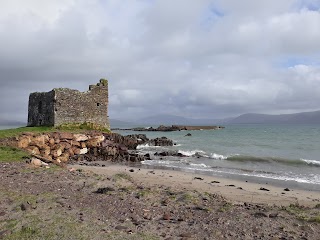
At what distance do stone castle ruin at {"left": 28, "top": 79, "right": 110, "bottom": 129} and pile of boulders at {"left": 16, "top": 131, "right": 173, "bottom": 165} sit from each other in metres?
2.38

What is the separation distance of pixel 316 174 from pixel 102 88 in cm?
1996

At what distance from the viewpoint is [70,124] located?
30.2m

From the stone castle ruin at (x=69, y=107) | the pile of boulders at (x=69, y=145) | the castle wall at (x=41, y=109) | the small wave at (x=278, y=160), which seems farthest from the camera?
the small wave at (x=278, y=160)

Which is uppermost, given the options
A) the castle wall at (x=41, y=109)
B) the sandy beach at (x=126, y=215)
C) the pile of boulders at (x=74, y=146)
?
the castle wall at (x=41, y=109)

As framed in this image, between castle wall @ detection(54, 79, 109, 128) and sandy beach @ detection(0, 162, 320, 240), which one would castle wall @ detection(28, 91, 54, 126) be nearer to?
castle wall @ detection(54, 79, 109, 128)

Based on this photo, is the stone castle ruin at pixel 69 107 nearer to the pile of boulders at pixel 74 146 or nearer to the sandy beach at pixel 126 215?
the pile of boulders at pixel 74 146

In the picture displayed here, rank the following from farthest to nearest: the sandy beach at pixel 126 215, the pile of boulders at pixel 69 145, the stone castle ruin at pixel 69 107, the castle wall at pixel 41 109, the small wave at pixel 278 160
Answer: the small wave at pixel 278 160 < the castle wall at pixel 41 109 < the stone castle ruin at pixel 69 107 < the pile of boulders at pixel 69 145 < the sandy beach at pixel 126 215

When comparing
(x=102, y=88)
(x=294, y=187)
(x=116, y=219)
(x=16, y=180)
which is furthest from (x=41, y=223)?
(x=102, y=88)

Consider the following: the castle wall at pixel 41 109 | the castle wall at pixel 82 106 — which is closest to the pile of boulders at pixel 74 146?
the castle wall at pixel 82 106

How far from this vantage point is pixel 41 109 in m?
31.2

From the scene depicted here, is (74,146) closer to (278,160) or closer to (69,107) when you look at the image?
(69,107)

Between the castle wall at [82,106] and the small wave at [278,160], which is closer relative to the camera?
the castle wall at [82,106]

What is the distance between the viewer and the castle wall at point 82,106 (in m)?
29.6

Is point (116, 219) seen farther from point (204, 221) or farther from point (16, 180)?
point (16, 180)
